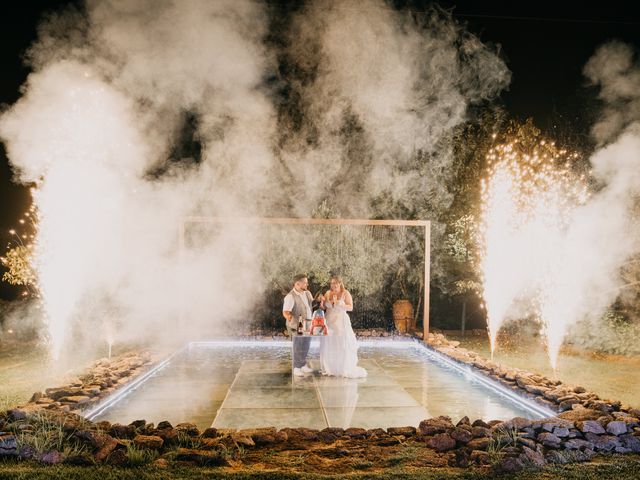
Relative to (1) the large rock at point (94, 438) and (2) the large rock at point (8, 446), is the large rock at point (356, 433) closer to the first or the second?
(1) the large rock at point (94, 438)

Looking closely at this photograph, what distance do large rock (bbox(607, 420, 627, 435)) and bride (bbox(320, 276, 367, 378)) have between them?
393cm

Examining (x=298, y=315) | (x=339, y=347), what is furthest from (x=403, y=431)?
(x=298, y=315)

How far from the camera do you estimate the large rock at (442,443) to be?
4.69 m

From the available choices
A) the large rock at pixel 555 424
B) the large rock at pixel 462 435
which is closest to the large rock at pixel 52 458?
the large rock at pixel 462 435

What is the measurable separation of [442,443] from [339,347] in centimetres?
369

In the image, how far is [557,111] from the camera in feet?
40.2

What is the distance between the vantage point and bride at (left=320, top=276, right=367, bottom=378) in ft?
27.1

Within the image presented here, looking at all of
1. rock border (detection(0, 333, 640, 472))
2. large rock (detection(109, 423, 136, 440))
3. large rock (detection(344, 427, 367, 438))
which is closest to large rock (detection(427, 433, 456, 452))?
rock border (detection(0, 333, 640, 472))

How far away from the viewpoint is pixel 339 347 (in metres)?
8.32

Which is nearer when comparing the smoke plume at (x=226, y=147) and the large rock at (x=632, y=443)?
the large rock at (x=632, y=443)

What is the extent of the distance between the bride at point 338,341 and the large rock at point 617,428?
12.9ft

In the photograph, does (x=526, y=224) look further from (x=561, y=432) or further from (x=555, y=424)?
(x=561, y=432)

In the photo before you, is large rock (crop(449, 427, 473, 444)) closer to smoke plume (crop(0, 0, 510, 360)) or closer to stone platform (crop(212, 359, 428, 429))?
stone platform (crop(212, 359, 428, 429))

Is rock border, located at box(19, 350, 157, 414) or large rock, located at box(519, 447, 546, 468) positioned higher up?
large rock, located at box(519, 447, 546, 468)
